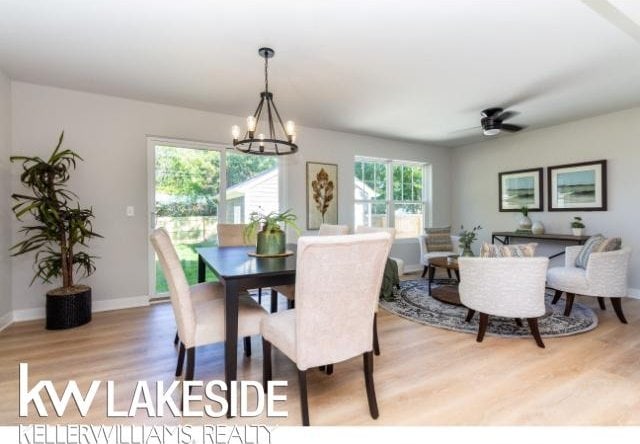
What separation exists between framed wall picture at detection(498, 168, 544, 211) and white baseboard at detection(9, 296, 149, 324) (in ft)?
17.8

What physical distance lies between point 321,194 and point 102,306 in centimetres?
305

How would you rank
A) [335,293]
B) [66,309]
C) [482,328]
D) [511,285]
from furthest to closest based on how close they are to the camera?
[66,309] < [482,328] < [511,285] < [335,293]

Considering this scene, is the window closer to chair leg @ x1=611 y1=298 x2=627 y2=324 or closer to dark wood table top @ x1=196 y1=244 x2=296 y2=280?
chair leg @ x1=611 y1=298 x2=627 y2=324

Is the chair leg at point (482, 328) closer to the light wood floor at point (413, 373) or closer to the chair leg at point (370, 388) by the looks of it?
the light wood floor at point (413, 373)

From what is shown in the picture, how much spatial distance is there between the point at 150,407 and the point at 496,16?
10.2ft

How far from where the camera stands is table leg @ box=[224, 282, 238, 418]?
5.31 ft

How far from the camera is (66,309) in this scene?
2.84 meters

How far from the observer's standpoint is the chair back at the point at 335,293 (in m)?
1.38

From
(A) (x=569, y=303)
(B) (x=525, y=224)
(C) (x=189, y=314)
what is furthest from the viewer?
(B) (x=525, y=224)

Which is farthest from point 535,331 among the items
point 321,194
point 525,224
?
point 321,194

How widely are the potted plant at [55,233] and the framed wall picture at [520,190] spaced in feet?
18.7

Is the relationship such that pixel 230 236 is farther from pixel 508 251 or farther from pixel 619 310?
pixel 619 310

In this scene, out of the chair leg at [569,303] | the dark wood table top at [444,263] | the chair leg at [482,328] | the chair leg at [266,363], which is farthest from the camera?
the dark wood table top at [444,263]

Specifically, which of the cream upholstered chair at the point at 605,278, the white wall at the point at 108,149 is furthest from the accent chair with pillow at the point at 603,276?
the white wall at the point at 108,149
